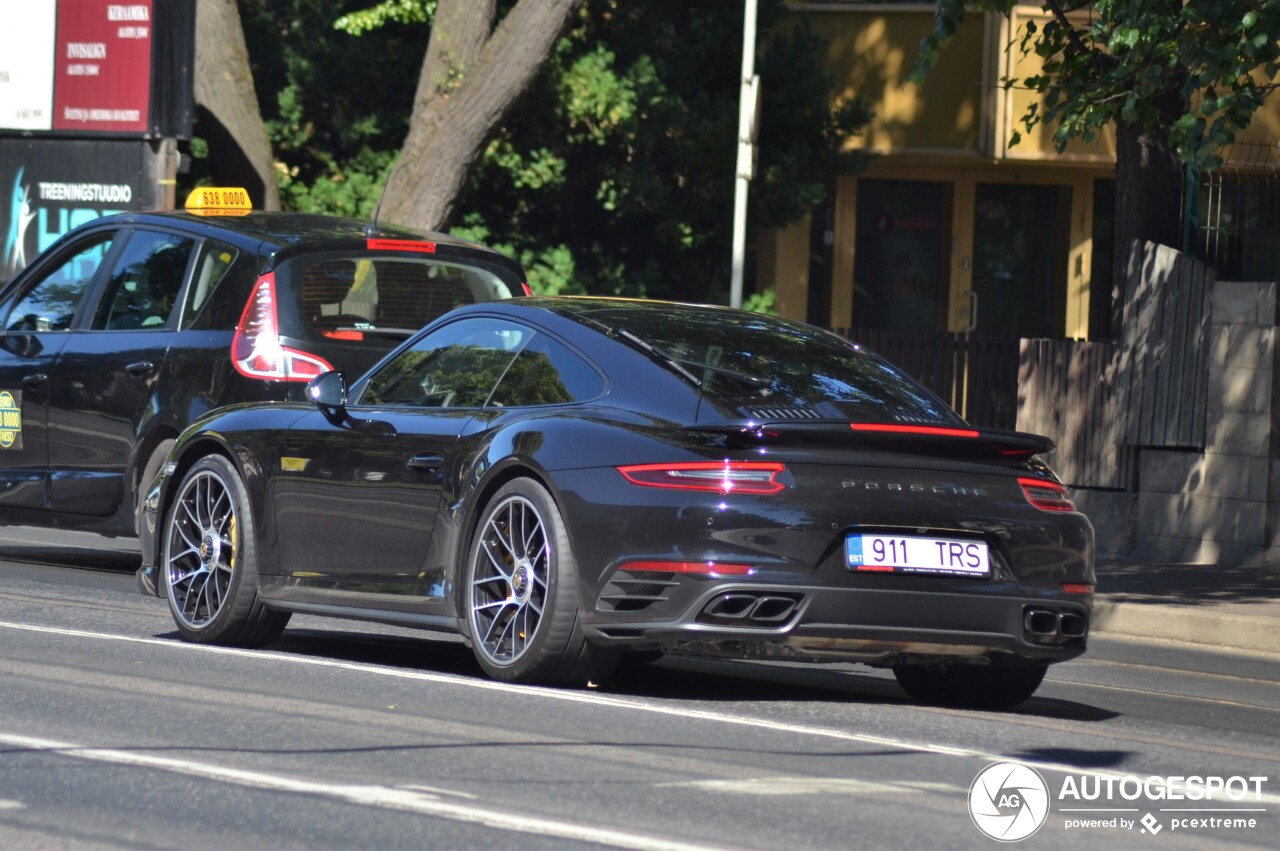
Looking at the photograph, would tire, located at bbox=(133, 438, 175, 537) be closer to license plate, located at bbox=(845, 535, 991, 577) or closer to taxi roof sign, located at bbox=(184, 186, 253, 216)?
taxi roof sign, located at bbox=(184, 186, 253, 216)

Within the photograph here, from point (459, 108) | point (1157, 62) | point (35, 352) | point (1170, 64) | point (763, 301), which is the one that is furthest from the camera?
point (763, 301)

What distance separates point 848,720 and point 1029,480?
1.04m

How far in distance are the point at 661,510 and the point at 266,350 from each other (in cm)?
414

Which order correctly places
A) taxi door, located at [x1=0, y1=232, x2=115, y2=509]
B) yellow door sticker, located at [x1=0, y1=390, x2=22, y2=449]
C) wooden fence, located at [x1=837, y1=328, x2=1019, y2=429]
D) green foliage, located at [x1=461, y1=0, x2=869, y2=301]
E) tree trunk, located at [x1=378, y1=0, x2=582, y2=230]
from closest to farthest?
taxi door, located at [x1=0, y1=232, x2=115, y2=509] < yellow door sticker, located at [x1=0, y1=390, x2=22, y2=449] < wooden fence, located at [x1=837, y1=328, x2=1019, y2=429] < tree trunk, located at [x1=378, y1=0, x2=582, y2=230] < green foliage, located at [x1=461, y1=0, x2=869, y2=301]

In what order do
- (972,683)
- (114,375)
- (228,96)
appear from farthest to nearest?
(228,96) → (114,375) → (972,683)

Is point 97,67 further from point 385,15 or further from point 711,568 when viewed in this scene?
point 711,568

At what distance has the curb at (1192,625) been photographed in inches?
433

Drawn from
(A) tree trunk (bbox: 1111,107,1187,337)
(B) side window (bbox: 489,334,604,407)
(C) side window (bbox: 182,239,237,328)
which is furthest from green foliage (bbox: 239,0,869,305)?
(B) side window (bbox: 489,334,604,407)

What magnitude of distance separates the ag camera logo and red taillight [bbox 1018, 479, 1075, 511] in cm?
135

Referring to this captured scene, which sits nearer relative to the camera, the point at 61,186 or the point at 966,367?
the point at 966,367

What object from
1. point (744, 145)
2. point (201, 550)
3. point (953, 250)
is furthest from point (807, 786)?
point (953, 250)

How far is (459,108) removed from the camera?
61.2 ft

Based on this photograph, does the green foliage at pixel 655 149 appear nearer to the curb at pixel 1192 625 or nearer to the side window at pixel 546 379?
the curb at pixel 1192 625

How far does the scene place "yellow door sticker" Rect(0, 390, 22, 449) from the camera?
11.6 metres
